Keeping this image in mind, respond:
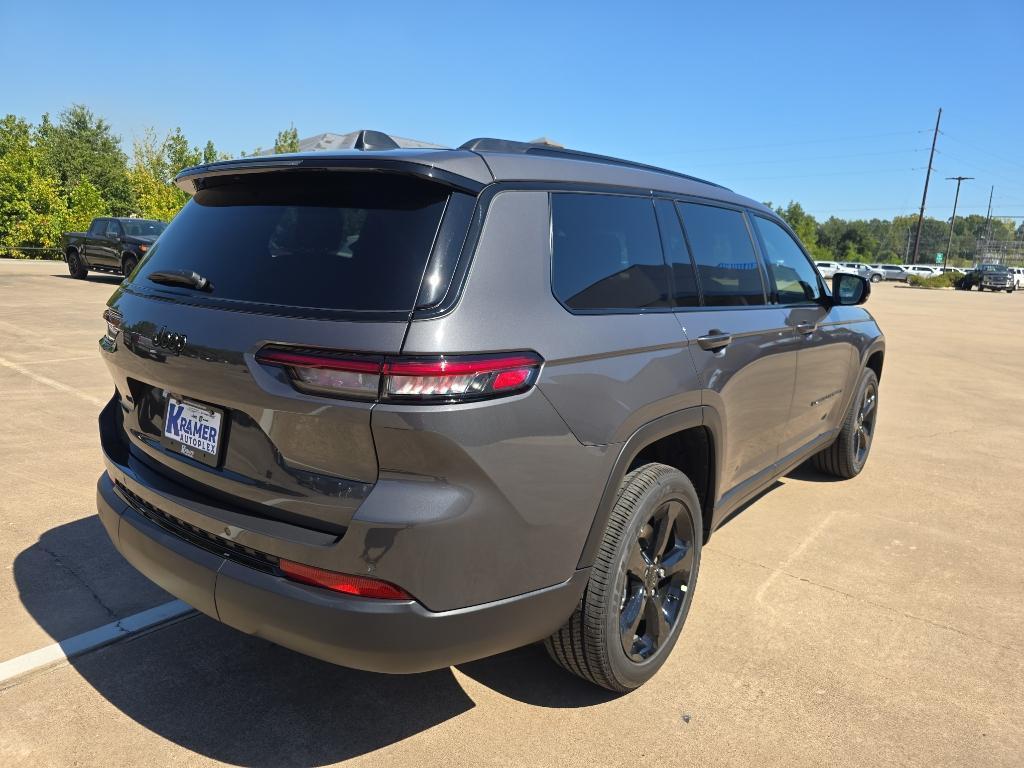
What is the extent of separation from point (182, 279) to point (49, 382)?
598 centimetres

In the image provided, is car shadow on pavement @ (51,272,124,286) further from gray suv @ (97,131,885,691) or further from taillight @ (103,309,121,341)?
gray suv @ (97,131,885,691)

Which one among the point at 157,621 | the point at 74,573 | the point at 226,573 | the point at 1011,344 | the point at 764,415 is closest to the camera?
the point at 226,573

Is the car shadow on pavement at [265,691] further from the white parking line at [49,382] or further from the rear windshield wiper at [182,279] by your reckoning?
the white parking line at [49,382]

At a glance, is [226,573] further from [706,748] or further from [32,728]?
[706,748]

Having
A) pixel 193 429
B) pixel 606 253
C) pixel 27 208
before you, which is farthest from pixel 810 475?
pixel 27 208

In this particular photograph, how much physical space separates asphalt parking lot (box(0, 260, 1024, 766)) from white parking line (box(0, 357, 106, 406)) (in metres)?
1.74

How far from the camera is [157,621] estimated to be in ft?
10.2

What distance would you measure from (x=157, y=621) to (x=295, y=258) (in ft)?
5.91

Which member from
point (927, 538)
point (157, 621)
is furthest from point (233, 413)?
point (927, 538)

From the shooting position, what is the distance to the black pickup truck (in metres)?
17.8

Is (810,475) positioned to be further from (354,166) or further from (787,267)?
(354,166)

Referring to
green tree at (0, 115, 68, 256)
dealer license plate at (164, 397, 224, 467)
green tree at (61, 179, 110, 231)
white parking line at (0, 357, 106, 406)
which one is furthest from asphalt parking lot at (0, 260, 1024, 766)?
green tree at (61, 179, 110, 231)

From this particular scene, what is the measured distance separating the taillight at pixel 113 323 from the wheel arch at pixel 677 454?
5.88 ft

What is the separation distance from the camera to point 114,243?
18.3m
